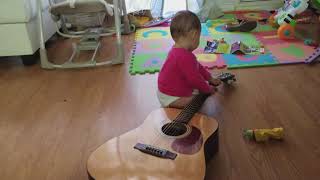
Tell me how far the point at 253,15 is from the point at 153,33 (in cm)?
92

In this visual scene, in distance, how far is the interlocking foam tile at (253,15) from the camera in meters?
2.70

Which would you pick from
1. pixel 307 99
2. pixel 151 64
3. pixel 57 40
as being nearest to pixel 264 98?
pixel 307 99

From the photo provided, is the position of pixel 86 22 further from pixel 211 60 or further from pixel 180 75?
pixel 180 75

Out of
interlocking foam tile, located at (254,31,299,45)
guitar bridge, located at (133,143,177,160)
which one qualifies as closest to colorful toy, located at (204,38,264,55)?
interlocking foam tile, located at (254,31,299,45)

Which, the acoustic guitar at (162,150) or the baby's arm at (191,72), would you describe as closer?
the acoustic guitar at (162,150)

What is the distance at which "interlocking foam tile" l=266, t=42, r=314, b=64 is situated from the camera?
6.03ft

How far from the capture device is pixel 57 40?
2539 mm

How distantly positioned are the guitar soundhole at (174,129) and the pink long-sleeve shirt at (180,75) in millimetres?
260

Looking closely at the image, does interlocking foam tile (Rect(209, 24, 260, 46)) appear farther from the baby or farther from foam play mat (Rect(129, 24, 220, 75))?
the baby

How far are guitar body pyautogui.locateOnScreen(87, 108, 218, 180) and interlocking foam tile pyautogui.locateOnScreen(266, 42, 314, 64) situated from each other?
962 mm

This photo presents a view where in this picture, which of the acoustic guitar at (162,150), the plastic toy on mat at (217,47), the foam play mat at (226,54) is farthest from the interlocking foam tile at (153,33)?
the acoustic guitar at (162,150)

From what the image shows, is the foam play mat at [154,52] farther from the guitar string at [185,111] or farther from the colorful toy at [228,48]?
the guitar string at [185,111]

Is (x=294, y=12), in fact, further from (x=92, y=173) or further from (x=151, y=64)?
(x=92, y=173)

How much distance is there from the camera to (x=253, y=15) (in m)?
2.78
